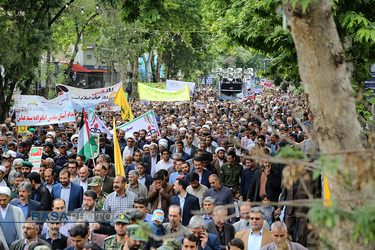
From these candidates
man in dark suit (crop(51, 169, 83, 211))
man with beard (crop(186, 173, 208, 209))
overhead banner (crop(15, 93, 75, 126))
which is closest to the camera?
man in dark suit (crop(51, 169, 83, 211))

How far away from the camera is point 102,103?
67.4 feet

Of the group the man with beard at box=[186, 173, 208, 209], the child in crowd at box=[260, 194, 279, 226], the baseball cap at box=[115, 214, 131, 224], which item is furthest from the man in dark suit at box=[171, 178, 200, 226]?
the baseball cap at box=[115, 214, 131, 224]

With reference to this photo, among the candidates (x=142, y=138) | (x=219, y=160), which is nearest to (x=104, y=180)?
(x=219, y=160)

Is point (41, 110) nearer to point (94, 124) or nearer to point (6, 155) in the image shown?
point (94, 124)

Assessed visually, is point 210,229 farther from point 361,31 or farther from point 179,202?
point 361,31

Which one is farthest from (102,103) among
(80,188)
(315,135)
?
(315,135)

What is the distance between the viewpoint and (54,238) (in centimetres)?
701

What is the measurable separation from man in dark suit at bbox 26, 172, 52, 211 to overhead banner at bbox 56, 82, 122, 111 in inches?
431

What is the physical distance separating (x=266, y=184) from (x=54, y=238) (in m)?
4.52

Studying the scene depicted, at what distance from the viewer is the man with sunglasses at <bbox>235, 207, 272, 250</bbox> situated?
7234 mm

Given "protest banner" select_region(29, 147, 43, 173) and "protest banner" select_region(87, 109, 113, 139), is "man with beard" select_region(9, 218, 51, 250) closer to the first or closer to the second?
"protest banner" select_region(29, 147, 43, 173)

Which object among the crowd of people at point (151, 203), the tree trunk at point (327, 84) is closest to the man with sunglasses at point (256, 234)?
the crowd of people at point (151, 203)

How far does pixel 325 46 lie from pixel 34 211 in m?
6.21

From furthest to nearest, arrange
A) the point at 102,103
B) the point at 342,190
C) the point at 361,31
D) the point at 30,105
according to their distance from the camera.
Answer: the point at 102,103 → the point at 30,105 → the point at 361,31 → the point at 342,190
